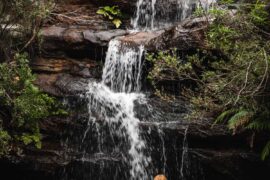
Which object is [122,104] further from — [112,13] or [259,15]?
[112,13]

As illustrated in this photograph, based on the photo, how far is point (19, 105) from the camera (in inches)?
269

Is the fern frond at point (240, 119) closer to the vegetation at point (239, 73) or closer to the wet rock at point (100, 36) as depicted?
the vegetation at point (239, 73)

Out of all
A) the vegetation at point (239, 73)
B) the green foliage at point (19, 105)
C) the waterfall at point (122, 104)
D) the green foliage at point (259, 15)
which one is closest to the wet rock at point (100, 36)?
the waterfall at point (122, 104)

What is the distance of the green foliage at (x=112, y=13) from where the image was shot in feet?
37.4

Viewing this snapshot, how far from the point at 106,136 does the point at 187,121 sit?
1.86m

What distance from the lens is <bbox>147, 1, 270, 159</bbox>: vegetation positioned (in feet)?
19.0

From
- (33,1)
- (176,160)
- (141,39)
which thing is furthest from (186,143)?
(33,1)

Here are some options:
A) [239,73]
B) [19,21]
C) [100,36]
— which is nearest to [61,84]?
[19,21]

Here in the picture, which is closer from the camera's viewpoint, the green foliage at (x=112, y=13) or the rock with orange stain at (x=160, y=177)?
the rock with orange stain at (x=160, y=177)

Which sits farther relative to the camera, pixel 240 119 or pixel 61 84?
pixel 61 84

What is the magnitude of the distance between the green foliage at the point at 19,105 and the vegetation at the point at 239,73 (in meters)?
2.52

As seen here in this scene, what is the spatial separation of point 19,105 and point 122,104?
96.1 inches

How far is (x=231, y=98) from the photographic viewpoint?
5844 mm

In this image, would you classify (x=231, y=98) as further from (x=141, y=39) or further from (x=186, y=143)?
(x=141, y=39)
